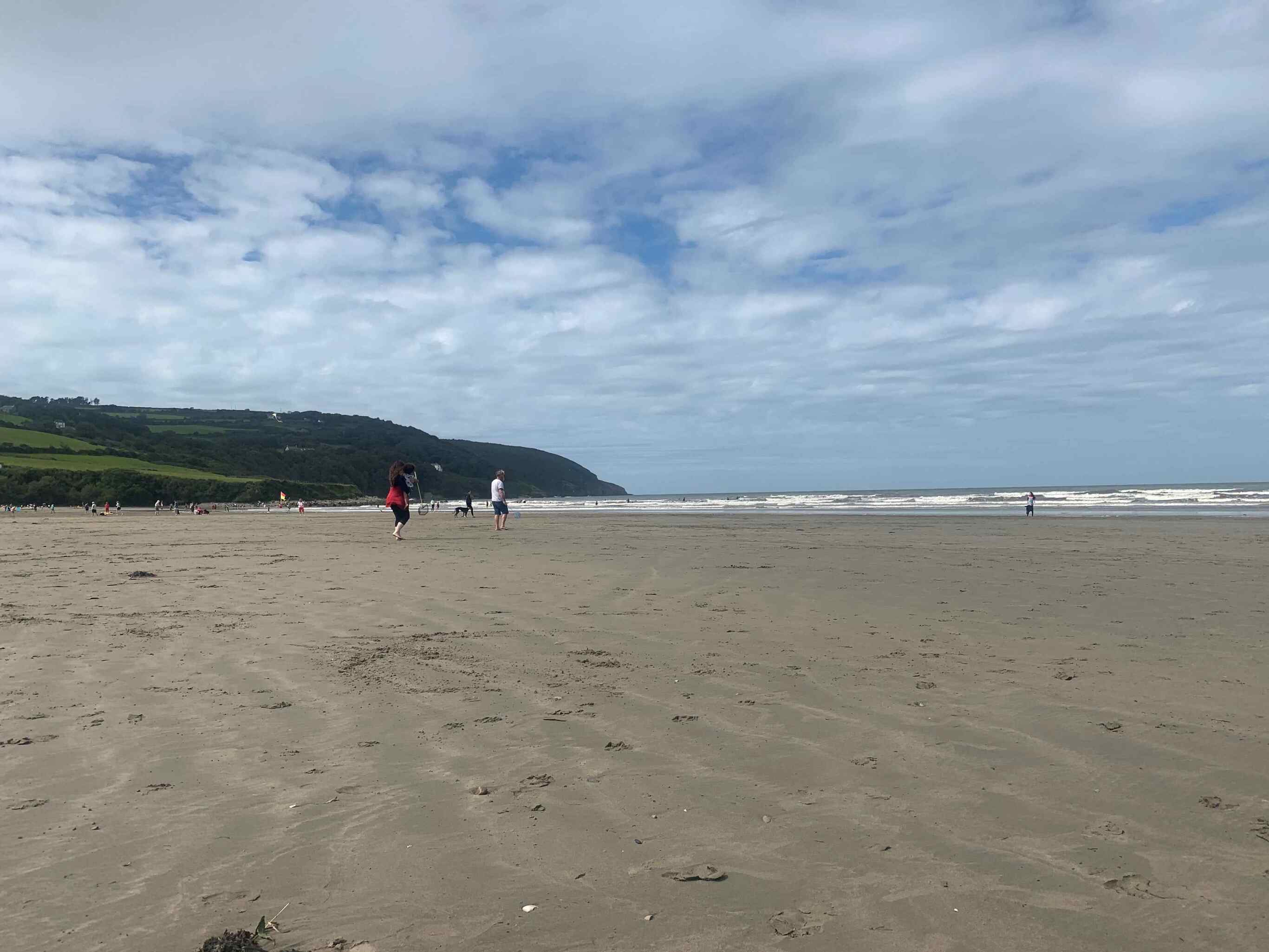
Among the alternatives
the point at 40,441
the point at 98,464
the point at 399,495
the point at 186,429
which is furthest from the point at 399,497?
the point at 186,429

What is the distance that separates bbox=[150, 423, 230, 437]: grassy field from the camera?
378ft

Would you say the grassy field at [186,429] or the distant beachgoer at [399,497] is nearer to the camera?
the distant beachgoer at [399,497]

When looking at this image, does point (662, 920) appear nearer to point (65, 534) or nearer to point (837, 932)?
point (837, 932)

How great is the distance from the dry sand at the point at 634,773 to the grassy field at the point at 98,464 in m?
72.7

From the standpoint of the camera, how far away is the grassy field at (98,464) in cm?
6856

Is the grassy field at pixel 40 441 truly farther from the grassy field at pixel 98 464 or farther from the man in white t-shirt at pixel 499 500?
the man in white t-shirt at pixel 499 500

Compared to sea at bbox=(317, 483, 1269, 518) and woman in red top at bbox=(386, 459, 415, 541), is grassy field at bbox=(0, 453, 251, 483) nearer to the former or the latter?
sea at bbox=(317, 483, 1269, 518)

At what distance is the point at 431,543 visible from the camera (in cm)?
1891

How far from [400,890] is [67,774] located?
7.28 ft

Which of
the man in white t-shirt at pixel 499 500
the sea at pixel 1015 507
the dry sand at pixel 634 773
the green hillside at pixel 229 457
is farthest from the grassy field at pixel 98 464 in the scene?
the dry sand at pixel 634 773

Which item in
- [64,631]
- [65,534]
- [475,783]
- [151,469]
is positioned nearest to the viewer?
[475,783]

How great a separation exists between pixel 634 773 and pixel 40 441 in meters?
96.1

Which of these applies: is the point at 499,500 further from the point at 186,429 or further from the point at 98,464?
the point at 186,429

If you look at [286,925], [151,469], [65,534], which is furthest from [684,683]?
[151,469]
